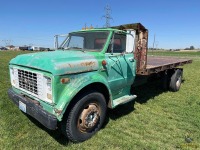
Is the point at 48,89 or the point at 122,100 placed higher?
the point at 48,89

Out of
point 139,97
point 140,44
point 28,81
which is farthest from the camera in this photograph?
point 139,97

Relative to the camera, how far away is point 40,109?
11.1ft

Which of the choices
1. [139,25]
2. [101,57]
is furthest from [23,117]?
[139,25]

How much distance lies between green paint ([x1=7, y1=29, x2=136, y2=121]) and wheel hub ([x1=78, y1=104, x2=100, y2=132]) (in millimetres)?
501

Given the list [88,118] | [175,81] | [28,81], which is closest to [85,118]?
[88,118]

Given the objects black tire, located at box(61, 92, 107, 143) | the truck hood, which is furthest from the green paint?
black tire, located at box(61, 92, 107, 143)

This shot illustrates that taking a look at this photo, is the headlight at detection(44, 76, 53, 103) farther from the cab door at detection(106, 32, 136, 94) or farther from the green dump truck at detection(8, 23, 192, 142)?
the cab door at detection(106, 32, 136, 94)

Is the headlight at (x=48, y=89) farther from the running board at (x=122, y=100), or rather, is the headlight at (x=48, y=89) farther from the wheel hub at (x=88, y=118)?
the running board at (x=122, y=100)

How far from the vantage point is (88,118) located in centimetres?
382

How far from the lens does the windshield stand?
4.44 metres

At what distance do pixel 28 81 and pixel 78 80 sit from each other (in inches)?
38.7

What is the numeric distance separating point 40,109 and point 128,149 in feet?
5.66

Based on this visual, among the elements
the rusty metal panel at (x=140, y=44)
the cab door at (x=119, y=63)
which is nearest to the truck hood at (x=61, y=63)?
the cab door at (x=119, y=63)

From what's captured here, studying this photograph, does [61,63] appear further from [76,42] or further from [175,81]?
[175,81]
